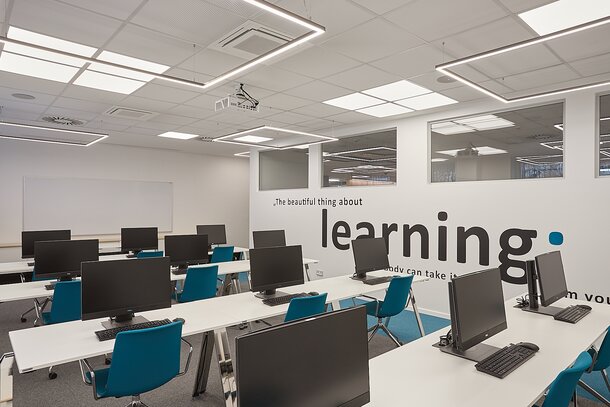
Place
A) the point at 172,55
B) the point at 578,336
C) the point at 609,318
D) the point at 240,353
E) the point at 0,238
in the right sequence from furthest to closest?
the point at 0,238 → the point at 172,55 → the point at 609,318 → the point at 578,336 → the point at 240,353

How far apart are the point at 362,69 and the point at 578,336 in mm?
3063

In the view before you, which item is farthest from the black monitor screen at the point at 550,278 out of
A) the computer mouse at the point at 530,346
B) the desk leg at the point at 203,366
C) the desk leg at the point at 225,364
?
the desk leg at the point at 203,366

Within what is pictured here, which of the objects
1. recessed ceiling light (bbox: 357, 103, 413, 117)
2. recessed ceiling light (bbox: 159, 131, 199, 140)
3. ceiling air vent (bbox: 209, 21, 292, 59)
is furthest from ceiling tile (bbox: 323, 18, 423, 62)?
recessed ceiling light (bbox: 159, 131, 199, 140)

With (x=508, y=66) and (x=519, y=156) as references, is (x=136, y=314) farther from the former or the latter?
(x=519, y=156)

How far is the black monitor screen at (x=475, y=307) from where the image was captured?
6.68ft

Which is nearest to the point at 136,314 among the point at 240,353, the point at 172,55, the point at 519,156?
the point at 240,353

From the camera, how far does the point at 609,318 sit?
296 cm

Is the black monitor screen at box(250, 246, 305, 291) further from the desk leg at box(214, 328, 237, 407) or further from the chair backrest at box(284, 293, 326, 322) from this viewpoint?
the desk leg at box(214, 328, 237, 407)

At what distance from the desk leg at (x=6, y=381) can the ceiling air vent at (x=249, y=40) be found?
281 cm

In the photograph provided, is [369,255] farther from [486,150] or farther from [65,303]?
[65,303]

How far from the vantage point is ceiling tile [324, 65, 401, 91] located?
4.12 meters

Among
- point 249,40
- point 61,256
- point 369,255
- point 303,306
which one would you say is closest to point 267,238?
point 369,255

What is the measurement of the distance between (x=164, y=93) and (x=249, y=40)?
82.1 inches

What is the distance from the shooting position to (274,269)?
3.65 m
